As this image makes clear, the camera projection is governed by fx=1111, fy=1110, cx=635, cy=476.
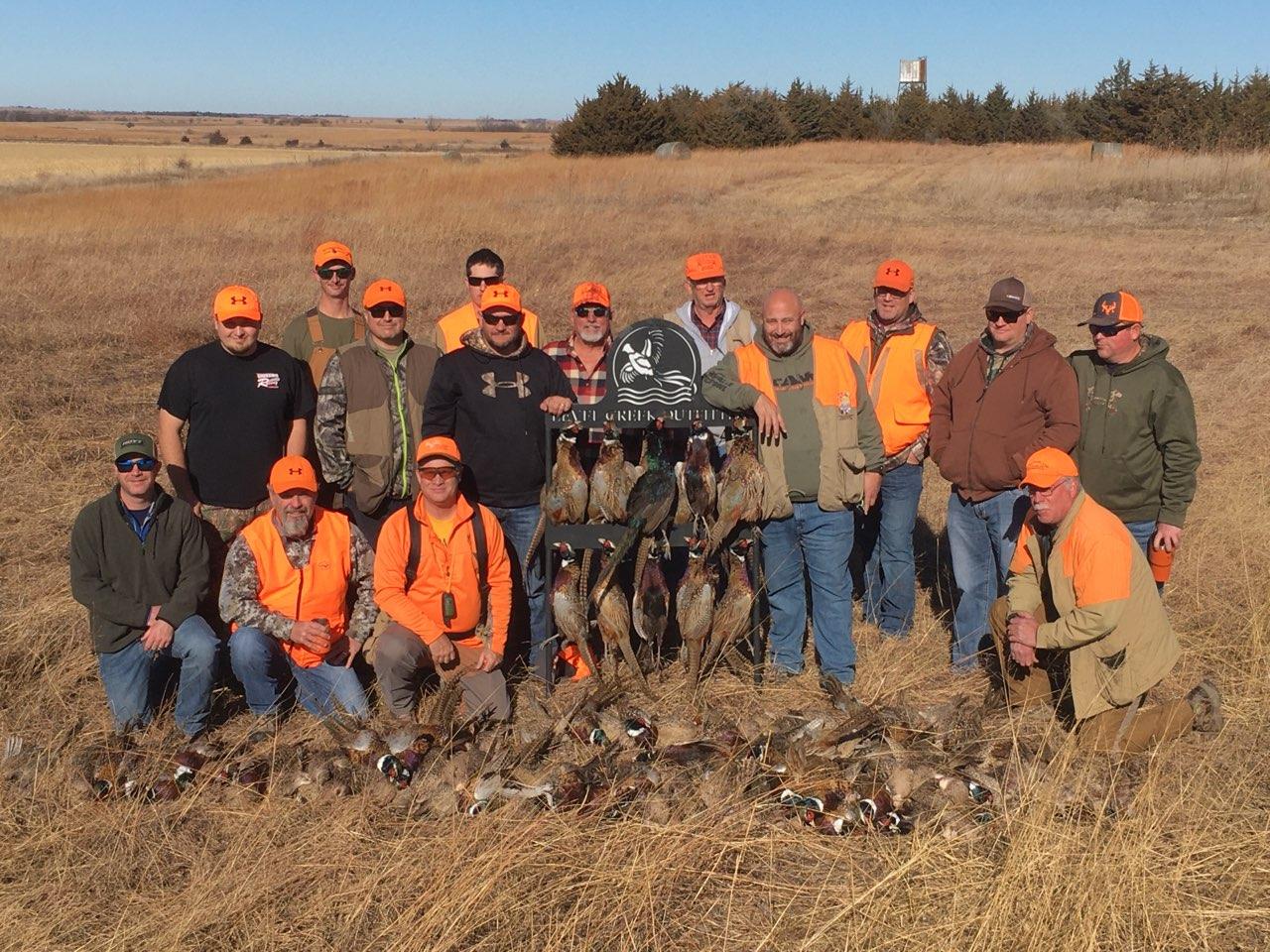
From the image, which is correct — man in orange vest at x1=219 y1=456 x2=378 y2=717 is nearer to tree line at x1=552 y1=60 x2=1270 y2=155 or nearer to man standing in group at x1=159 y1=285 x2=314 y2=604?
man standing in group at x1=159 y1=285 x2=314 y2=604

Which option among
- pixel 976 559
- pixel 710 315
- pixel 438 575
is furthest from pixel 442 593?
pixel 976 559

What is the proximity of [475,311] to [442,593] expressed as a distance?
2.05 metres

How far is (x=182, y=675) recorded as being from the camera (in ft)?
18.4

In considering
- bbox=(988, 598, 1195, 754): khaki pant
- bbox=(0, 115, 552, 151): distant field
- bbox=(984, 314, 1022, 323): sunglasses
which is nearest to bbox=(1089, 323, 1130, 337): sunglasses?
bbox=(984, 314, 1022, 323): sunglasses

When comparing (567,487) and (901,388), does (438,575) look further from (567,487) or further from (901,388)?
(901,388)

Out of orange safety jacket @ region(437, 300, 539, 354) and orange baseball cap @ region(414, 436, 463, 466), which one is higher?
orange safety jacket @ region(437, 300, 539, 354)

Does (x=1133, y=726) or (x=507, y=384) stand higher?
(x=507, y=384)

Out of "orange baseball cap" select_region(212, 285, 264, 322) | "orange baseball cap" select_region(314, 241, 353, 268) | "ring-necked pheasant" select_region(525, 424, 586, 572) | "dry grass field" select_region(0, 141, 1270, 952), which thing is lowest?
"dry grass field" select_region(0, 141, 1270, 952)

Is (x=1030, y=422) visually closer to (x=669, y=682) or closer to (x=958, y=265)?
(x=669, y=682)

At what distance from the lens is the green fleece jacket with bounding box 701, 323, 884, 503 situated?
5742 millimetres

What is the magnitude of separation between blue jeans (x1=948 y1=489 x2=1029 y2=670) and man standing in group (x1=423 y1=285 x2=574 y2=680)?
2.37 m

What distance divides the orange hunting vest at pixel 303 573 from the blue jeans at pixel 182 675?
0.36 m

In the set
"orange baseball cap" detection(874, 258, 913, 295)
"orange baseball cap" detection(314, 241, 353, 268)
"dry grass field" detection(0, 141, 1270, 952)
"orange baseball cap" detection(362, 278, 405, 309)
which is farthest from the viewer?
"orange baseball cap" detection(314, 241, 353, 268)

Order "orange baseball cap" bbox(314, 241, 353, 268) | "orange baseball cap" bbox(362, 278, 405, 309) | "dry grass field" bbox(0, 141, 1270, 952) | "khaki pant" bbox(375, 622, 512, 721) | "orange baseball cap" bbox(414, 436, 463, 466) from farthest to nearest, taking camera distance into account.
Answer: "orange baseball cap" bbox(314, 241, 353, 268)
"orange baseball cap" bbox(362, 278, 405, 309)
"khaki pant" bbox(375, 622, 512, 721)
"orange baseball cap" bbox(414, 436, 463, 466)
"dry grass field" bbox(0, 141, 1270, 952)
